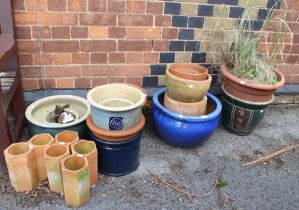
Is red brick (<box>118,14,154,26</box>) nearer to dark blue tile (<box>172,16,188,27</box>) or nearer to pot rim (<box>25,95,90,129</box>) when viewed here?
dark blue tile (<box>172,16,188,27</box>)

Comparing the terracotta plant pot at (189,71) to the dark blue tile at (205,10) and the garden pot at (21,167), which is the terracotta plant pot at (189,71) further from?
the garden pot at (21,167)

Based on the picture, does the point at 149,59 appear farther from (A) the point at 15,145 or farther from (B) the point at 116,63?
(A) the point at 15,145

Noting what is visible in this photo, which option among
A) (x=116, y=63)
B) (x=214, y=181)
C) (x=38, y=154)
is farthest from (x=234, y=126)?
(x=38, y=154)

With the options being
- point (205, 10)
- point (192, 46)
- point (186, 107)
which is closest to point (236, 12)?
point (205, 10)

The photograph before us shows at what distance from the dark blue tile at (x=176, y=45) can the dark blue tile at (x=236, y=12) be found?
0.56 meters

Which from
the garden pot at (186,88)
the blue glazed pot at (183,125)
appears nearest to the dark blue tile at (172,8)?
the garden pot at (186,88)

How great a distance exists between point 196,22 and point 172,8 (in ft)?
0.96

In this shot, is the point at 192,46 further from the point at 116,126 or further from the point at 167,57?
the point at 116,126

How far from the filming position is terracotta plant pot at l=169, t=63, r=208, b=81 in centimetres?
271

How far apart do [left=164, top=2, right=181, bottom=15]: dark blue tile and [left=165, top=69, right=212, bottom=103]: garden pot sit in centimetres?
65

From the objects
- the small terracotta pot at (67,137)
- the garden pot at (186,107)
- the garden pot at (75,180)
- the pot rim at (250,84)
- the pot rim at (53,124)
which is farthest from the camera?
the pot rim at (250,84)

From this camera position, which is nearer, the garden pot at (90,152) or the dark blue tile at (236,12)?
the garden pot at (90,152)

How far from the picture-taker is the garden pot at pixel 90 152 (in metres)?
2.29

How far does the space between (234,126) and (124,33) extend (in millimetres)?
1420
